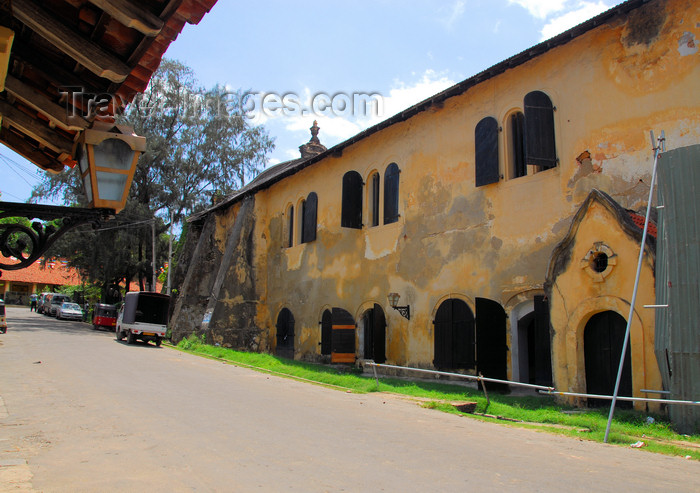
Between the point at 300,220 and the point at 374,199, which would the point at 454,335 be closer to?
the point at 374,199

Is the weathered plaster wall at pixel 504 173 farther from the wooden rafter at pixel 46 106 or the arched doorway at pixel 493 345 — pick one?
the wooden rafter at pixel 46 106

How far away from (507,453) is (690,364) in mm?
3868

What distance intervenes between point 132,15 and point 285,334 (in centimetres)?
2108

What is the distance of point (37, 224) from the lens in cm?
424

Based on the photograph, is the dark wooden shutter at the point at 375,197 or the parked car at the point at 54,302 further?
the parked car at the point at 54,302

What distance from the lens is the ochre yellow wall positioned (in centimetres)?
1113

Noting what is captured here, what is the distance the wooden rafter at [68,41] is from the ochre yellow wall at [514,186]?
31.5 ft

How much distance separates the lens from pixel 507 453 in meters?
6.84

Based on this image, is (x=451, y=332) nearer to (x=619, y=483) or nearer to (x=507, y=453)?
(x=507, y=453)

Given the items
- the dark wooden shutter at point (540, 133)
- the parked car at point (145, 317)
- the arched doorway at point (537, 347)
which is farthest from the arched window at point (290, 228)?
the dark wooden shutter at point (540, 133)

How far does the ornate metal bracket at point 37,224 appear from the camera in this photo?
4.01m

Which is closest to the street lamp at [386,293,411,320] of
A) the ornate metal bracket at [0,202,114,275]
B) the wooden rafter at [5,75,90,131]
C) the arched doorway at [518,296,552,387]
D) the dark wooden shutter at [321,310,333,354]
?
the arched doorway at [518,296,552,387]

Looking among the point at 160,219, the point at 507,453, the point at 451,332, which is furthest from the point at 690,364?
the point at 160,219

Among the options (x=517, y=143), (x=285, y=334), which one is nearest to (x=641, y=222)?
(x=517, y=143)
